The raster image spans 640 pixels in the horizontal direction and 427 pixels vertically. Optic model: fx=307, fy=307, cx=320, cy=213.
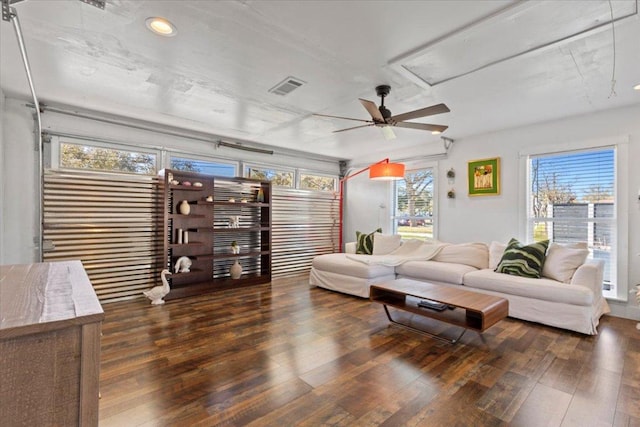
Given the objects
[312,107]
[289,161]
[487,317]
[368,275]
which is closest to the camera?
[487,317]

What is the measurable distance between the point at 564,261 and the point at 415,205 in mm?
2718

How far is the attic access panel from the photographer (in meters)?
2.03

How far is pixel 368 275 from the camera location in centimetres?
461

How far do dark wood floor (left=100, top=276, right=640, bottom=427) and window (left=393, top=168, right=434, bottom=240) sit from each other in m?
2.55

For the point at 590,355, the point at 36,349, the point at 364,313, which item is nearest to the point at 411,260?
the point at 364,313

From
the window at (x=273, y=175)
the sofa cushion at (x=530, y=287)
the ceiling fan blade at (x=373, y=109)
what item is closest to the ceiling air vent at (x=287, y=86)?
the ceiling fan blade at (x=373, y=109)

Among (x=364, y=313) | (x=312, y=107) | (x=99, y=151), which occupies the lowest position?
(x=364, y=313)

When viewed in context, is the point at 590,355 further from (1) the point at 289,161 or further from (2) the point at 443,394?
(1) the point at 289,161

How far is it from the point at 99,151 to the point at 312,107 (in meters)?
3.02

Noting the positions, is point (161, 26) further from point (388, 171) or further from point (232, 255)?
point (232, 255)

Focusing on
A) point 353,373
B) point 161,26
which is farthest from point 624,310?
point 161,26

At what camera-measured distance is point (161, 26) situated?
2266mm

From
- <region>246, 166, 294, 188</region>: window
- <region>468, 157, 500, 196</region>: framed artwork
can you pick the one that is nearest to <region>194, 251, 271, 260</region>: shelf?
<region>246, 166, 294, 188</region>: window

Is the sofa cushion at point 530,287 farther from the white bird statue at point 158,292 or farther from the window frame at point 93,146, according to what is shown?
the window frame at point 93,146
